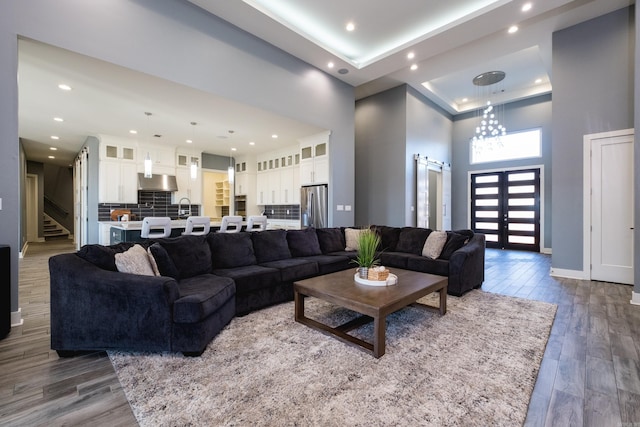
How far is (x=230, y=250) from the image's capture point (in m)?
3.53

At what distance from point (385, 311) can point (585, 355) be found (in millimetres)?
1606

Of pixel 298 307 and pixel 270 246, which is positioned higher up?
pixel 270 246

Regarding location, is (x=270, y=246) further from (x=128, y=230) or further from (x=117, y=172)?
(x=117, y=172)

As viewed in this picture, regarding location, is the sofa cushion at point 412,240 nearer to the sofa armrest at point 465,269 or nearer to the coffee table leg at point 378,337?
the sofa armrest at point 465,269

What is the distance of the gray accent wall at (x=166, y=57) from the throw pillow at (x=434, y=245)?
2.14m

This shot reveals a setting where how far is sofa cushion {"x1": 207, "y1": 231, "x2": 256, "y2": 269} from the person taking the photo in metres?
3.44

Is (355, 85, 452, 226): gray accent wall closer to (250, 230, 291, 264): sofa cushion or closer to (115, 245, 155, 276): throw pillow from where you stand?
(250, 230, 291, 264): sofa cushion

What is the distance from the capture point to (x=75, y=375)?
1.95 m

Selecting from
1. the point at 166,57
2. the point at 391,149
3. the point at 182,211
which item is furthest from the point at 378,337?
the point at 182,211

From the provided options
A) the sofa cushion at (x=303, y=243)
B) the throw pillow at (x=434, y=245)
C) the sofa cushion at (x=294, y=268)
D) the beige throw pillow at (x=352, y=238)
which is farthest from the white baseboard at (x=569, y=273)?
the sofa cushion at (x=294, y=268)

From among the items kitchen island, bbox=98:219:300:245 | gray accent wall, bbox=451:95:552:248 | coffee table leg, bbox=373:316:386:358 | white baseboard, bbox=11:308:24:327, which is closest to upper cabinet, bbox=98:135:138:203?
kitchen island, bbox=98:219:300:245

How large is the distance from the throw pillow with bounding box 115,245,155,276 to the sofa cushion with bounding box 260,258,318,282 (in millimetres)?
1372

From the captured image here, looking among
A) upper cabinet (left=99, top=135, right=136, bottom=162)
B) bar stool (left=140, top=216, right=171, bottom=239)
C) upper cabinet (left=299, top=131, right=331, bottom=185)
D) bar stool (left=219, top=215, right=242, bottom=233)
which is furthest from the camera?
upper cabinet (left=99, top=135, right=136, bottom=162)

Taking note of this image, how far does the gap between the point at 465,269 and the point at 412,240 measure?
1083 mm
